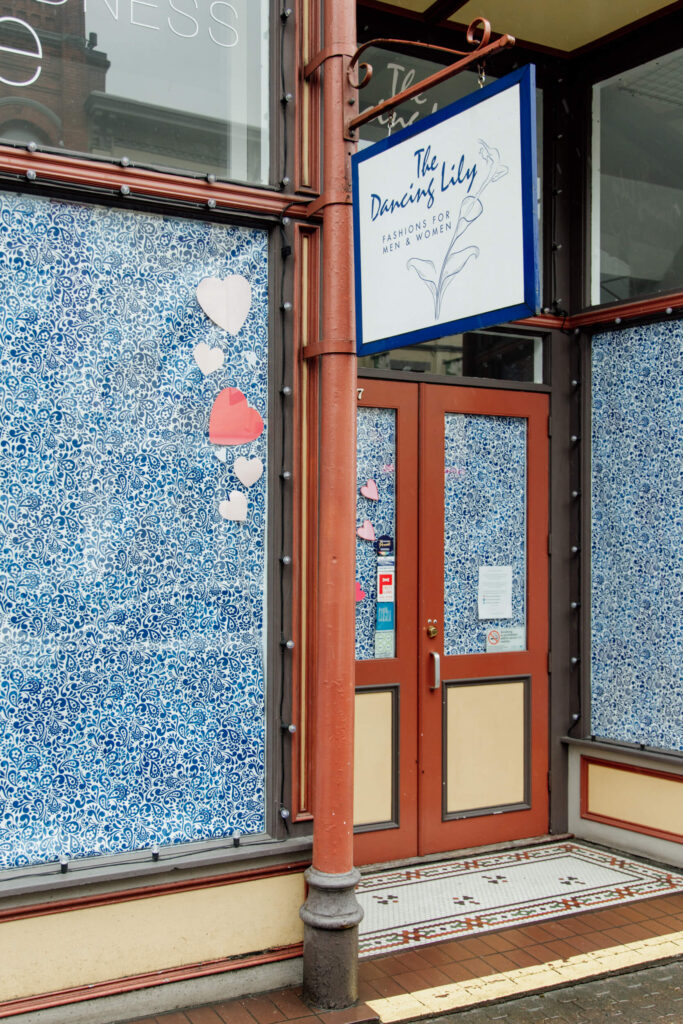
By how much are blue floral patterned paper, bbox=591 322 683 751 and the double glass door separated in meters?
0.34

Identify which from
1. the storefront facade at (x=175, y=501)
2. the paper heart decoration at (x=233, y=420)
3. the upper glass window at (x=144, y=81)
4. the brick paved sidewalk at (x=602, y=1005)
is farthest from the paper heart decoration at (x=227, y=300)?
the brick paved sidewalk at (x=602, y=1005)

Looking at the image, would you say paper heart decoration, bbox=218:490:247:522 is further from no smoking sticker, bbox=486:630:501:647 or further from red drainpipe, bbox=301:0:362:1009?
no smoking sticker, bbox=486:630:501:647

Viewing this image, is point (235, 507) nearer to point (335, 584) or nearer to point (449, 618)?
point (335, 584)

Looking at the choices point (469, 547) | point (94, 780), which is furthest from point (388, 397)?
point (94, 780)

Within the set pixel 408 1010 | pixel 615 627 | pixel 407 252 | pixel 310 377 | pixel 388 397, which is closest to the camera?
pixel 407 252

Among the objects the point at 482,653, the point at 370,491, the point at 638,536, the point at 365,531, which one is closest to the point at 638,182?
the point at 638,536

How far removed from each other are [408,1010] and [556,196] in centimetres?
459

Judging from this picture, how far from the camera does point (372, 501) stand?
18.0 feet

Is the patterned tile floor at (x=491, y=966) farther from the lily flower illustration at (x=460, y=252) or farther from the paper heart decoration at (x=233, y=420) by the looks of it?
the lily flower illustration at (x=460, y=252)

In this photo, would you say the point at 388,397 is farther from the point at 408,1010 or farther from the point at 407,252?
the point at 408,1010

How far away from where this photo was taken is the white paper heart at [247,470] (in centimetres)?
405

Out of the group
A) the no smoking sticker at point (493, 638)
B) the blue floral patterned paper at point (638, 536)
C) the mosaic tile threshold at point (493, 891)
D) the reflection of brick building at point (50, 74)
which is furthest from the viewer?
the no smoking sticker at point (493, 638)

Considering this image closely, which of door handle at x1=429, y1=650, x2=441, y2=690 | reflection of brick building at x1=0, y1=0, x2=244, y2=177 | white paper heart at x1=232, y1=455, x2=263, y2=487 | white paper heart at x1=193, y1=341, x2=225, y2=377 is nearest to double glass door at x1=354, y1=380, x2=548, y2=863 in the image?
door handle at x1=429, y1=650, x2=441, y2=690

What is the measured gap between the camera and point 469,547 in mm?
5793
